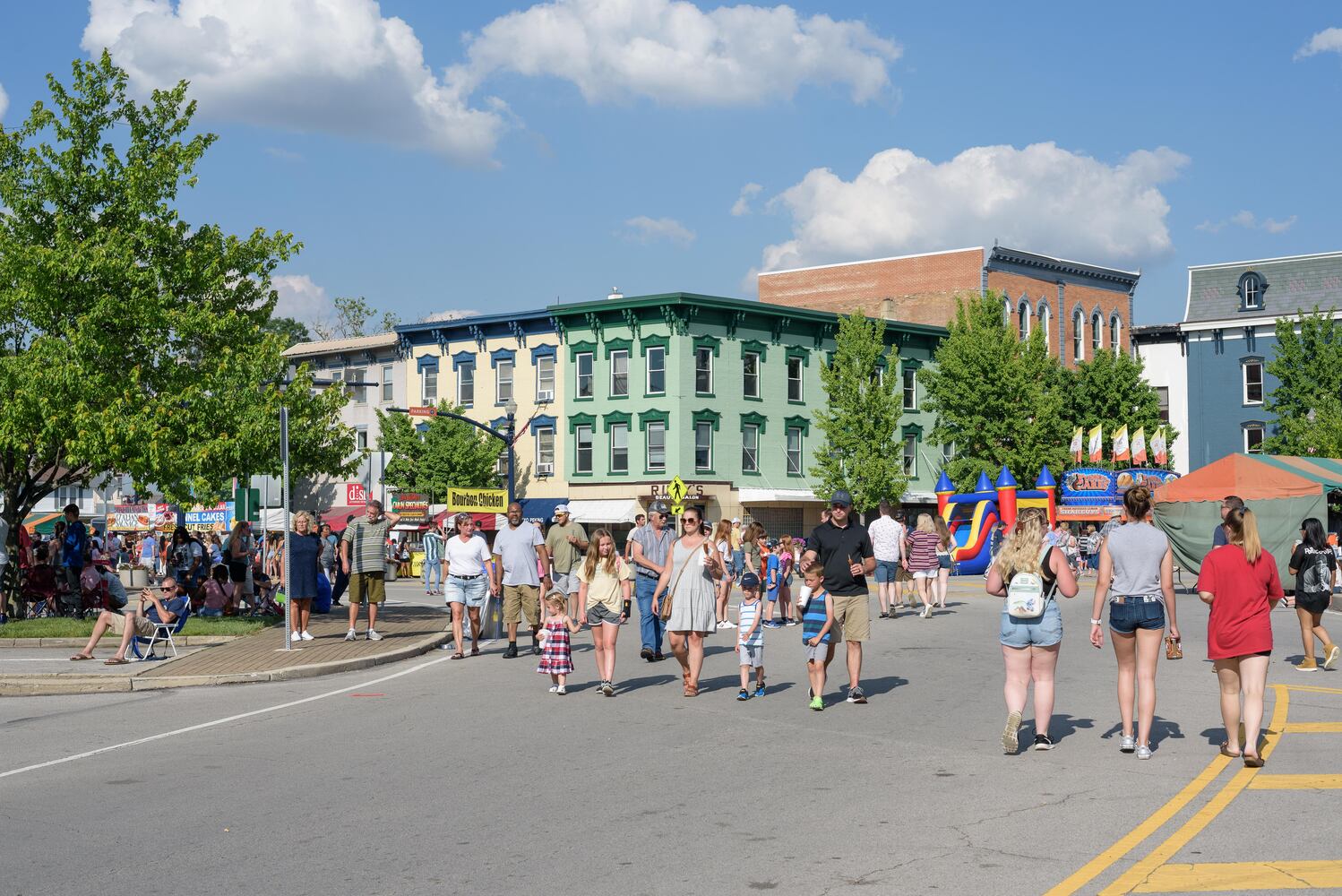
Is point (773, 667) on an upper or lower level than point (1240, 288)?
lower

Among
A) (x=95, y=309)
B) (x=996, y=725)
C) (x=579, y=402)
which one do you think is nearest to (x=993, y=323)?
(x=579, y=402)

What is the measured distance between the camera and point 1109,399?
202ft

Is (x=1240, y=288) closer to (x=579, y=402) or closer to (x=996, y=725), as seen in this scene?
(x=579, y=402)

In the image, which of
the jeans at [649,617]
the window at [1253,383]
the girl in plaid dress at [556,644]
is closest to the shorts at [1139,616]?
the girl in plaid dress at [556,644]

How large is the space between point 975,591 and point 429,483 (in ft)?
97.7

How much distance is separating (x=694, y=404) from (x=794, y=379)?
18.1 ft

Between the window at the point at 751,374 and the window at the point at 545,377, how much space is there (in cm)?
787

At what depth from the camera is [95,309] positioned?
20484 millimetres

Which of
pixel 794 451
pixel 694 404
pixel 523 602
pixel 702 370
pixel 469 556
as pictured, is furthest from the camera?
pixel 794 451

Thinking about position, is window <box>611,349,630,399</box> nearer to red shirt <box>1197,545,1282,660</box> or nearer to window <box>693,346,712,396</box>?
window <box>693,346,712,396</box>

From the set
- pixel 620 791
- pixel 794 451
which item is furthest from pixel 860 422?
pixel 620 791

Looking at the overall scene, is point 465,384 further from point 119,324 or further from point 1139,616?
point 1139,616

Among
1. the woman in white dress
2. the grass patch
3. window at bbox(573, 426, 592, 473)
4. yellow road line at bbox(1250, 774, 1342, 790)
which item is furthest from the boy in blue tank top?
window at bbox(573, 426, 592, 473)

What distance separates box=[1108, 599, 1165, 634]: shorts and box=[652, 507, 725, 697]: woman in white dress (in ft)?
14.2
